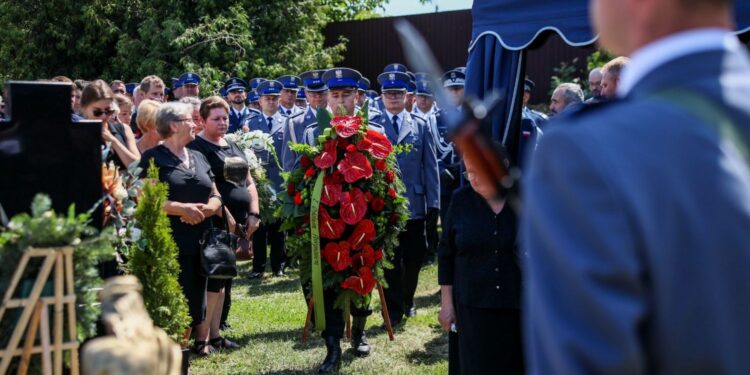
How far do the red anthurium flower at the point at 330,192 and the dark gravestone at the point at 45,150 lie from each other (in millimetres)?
2444

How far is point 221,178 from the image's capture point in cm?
682

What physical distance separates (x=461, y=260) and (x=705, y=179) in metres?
3.41

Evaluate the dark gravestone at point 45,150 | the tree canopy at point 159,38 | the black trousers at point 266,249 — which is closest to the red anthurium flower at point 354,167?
the dark gravestone at point 45,150

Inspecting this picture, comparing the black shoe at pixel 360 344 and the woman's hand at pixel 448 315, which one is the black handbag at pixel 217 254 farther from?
the woman's hand at pixel 448 315

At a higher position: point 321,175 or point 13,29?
point 13,29

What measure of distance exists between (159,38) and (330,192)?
53.2ft

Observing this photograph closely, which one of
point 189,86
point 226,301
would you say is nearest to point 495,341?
point 226,301

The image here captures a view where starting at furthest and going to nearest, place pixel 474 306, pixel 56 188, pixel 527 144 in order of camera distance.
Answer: pixel 527 144, pixel 474 306, pixel 56 188

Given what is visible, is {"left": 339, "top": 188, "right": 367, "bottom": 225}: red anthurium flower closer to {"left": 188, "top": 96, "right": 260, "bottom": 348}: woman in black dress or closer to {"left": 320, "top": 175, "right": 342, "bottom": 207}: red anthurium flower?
{"left": 320, "top": 175, "right": 342, "bottom": 207}: red anthurium flower

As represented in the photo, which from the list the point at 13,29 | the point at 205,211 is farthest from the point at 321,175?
the point at 13,29

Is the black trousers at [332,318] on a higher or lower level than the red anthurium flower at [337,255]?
lower

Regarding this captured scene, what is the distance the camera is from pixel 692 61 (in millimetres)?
1291

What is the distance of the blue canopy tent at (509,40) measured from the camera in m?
5.39

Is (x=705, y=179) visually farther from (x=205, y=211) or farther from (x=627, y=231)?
(x=205, y=211)
